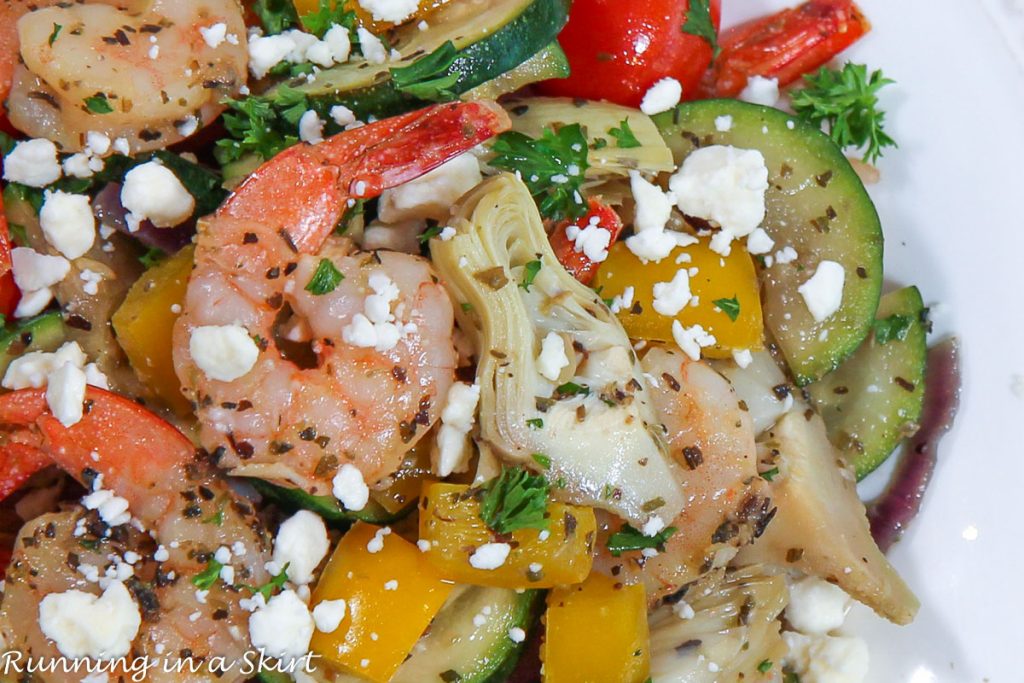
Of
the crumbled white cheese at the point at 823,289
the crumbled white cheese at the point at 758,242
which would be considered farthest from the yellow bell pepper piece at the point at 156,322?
the crumbled white cheese at the point at 823,289

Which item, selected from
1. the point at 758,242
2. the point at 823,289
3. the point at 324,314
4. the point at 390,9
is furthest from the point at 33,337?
the point at 823,289

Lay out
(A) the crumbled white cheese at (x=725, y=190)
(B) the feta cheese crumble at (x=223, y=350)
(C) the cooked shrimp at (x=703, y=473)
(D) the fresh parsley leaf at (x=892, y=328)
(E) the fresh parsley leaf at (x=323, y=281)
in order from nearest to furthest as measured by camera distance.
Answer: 1. (B) the feta cheese crumble at (x=223, y=350)
2. (E) the fresh parsley leaf at (x=323, y=281)
3. (C) the cooked shrimp at (x=703, y=473)
4. (A) the crumbled white cheese at (x=725, y=190)
5. (D) the fresh parsley leaf at (x=892, y=328)

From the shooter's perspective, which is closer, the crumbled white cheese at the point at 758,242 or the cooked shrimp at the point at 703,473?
the cooked shrimp at the point at 703,473

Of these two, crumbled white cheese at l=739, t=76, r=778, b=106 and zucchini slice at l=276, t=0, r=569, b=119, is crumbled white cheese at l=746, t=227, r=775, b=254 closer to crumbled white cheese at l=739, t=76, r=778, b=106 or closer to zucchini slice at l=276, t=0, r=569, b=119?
crumbled white cheese at l=739, t=76, r=778, b=106

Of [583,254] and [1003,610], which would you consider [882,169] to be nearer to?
[583,254]

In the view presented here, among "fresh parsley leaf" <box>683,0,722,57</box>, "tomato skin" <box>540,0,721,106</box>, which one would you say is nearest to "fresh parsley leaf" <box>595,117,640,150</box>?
"tomato skin" <box>540,0,721,106</box>

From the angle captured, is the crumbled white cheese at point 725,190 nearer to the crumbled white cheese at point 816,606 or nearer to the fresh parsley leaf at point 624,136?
the fresh parsley leaf at point 624,136
